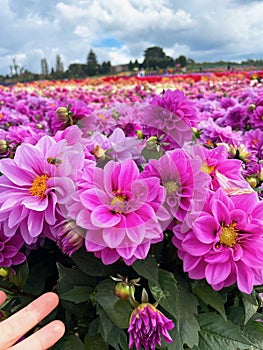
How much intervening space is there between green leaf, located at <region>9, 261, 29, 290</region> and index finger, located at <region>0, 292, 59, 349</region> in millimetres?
100

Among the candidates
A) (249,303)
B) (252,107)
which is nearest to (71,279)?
(249,303)

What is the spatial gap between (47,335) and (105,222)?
26 cm

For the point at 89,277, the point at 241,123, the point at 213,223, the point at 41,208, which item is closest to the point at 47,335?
the point at 89,277

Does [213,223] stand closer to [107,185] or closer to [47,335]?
[107,185]

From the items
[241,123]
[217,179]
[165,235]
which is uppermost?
[217,179]

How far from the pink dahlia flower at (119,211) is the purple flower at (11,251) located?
204 millimetres

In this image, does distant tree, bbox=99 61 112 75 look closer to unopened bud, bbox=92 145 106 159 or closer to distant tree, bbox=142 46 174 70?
distant tree, bbox=142 46 174 70

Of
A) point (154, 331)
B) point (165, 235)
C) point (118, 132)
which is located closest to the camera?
point (154, 331)

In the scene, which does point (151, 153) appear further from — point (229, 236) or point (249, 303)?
point (249, 303)

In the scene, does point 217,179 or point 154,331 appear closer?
point 154,331

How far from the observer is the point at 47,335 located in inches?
30.9

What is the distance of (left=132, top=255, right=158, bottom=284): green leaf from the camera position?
739 mm

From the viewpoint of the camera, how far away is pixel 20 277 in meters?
0.90

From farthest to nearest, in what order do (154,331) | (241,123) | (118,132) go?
(241,123), (118,132), (154,331)
